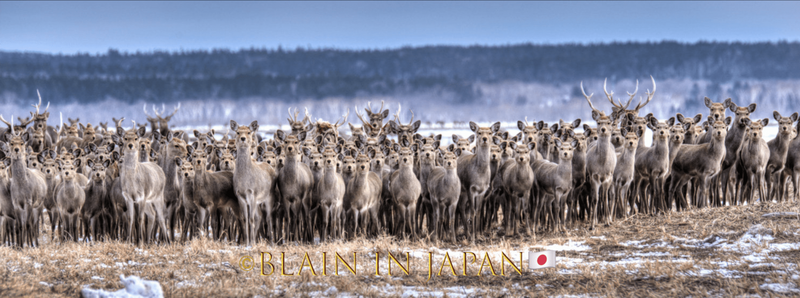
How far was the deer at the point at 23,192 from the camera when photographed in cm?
1529

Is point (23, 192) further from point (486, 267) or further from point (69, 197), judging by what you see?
point (486, 267)

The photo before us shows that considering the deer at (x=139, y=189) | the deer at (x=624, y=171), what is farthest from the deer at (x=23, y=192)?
the deer at (x=624, y=171)

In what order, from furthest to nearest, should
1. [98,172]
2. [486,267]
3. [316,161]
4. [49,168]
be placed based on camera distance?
[49,168], [98,172], [316,161], [486,267]

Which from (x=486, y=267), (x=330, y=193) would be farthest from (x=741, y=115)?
(x=330, y=193)

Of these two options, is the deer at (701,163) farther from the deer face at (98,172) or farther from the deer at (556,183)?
the deer face at (98,172)

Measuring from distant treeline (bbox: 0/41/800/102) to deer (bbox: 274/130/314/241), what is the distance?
348ft

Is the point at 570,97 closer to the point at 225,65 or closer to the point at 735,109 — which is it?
the point at 225,65

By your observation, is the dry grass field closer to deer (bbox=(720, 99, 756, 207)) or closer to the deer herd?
the deer herd

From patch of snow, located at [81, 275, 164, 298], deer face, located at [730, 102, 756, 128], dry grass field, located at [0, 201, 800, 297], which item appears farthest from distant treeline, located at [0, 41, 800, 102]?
patch of snow, located at [81, 275, 164, 298]

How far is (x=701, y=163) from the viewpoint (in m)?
16.8

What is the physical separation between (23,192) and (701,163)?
13.7 metres

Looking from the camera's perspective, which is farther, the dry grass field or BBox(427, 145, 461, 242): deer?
BBox(427, 145, 461, 242): deer

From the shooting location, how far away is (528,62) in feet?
429

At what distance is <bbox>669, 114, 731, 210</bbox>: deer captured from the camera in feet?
54.9
